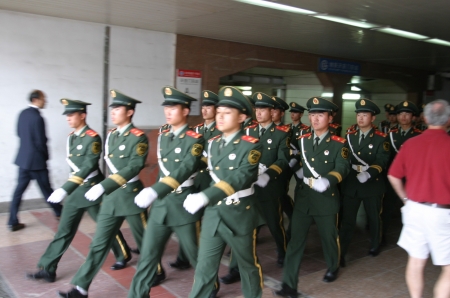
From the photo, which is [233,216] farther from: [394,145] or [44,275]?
[394,145]

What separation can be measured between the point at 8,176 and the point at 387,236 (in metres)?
5.87

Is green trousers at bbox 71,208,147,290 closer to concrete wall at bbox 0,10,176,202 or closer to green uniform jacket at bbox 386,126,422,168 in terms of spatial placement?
concrete wall at bbox 0,10,176,202

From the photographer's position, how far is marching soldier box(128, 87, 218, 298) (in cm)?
372

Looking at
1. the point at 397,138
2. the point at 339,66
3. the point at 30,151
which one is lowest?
the point at 30,151

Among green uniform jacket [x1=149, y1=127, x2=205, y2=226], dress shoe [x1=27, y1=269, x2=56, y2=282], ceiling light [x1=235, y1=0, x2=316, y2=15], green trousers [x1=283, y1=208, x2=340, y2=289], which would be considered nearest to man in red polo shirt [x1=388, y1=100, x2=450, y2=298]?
green trousers [x1=283, y1=208, x2=340, y2=289]

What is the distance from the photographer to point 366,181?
547 centimetres

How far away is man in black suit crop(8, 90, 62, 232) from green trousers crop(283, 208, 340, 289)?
3752 mm

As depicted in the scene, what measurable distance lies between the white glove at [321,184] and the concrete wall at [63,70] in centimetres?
495

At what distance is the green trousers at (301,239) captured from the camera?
438cm

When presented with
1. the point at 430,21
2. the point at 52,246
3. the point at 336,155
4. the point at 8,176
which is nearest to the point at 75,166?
the point at 52,246

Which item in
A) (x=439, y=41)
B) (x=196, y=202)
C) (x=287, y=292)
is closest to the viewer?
(x=196, y=202)

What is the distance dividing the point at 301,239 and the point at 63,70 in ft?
16.6

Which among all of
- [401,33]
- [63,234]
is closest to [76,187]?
[63,234]

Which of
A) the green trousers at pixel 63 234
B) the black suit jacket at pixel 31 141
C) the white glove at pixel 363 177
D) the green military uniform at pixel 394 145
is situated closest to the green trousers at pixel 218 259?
the green trousers at pixel 63 234
